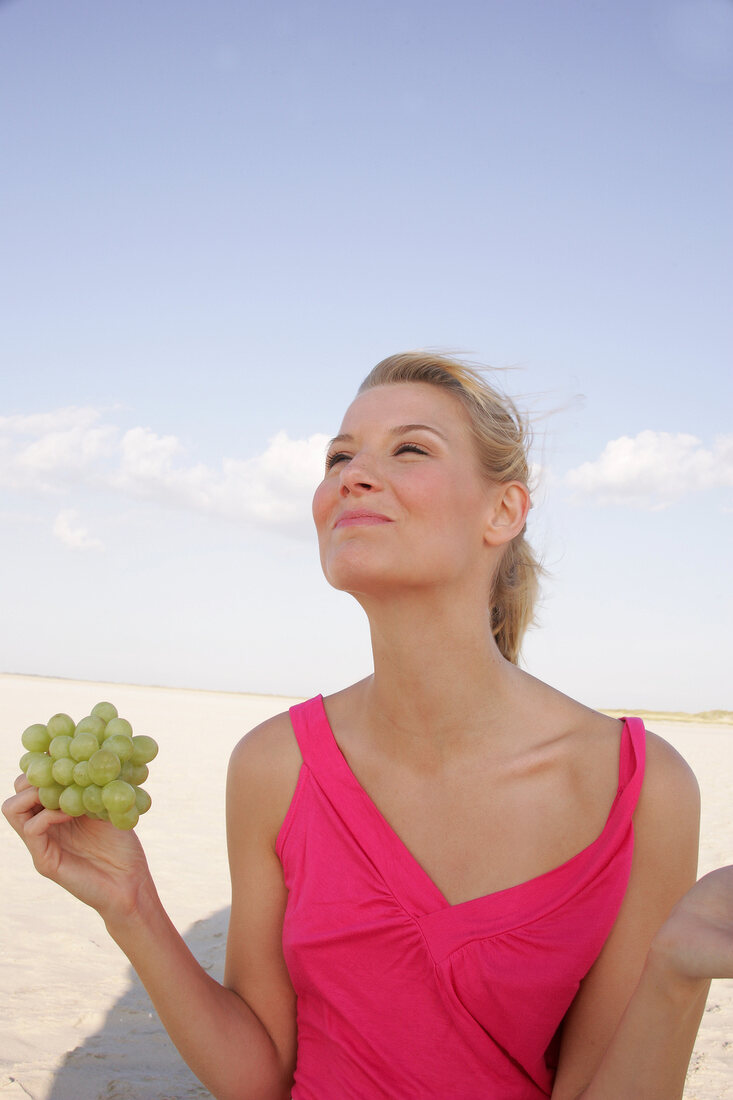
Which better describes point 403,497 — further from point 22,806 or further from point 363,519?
point 22,806

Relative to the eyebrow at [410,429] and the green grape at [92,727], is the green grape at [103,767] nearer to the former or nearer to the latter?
the green grape at [92,727]

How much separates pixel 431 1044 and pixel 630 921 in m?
0.61

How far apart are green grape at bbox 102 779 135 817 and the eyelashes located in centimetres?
114

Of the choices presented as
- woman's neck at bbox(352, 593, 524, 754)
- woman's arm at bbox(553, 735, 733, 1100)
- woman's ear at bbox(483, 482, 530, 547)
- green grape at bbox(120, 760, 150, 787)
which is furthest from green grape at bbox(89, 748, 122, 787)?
woman's arm at bbox(553, 735, 733, 1100)

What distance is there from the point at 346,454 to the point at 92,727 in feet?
3.58

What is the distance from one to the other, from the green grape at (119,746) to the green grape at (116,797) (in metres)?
0.09

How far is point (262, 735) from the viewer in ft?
8.73

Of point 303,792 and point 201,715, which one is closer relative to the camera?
point 303,792

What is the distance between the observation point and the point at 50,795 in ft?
6.84

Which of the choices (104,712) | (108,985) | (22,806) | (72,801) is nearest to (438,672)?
(104,712)

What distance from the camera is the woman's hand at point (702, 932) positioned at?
4.71 feet

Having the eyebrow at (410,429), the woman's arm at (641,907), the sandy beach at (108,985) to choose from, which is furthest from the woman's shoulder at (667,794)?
the sandy beach at (108,985)

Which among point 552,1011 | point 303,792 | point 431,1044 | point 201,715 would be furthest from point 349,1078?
point 201,715

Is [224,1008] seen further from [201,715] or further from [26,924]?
[201,715]
